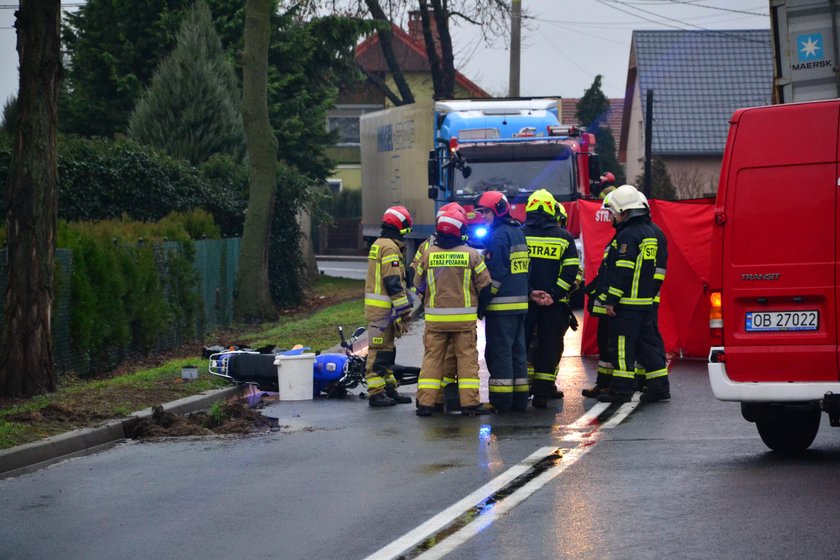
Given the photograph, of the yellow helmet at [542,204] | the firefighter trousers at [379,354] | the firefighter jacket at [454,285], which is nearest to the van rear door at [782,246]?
the firefighter jacket at [454,285]

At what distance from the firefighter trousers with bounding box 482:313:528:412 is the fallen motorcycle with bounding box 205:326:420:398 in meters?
1.79

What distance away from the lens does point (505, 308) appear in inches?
476

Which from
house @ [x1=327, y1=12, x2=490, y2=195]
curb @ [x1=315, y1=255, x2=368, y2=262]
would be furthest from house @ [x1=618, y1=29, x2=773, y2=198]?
curb @ [x1=315, y1=255, x2=368, y2=262]

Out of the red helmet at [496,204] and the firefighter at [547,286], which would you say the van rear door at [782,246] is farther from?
the firefighter at [547,286]

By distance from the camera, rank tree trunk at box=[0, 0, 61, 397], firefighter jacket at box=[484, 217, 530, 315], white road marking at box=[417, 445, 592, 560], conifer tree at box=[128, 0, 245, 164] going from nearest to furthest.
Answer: white road marking at box=[417, 445, 592, 560], firefighter jacket at box=[484, 217, 530, 315], tree trunk at box=[0, 0, 61, 397], conifer tree at box=[128, 0, 245, 164]

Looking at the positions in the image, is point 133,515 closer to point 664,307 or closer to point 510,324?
point 510,324

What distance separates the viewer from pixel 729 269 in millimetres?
8867

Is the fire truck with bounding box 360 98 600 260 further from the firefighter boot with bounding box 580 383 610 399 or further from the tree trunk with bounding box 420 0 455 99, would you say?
the tree trunk with bounding box 420 0 455 99

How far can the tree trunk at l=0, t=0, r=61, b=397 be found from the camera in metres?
13.0

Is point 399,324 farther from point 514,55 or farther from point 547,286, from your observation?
point 514,55

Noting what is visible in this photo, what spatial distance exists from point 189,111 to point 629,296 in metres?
17.1

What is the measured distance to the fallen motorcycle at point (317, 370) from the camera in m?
13.6

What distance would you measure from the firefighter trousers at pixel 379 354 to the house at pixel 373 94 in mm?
46832

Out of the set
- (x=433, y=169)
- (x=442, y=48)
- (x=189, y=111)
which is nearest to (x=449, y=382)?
(x=433, y=169)
